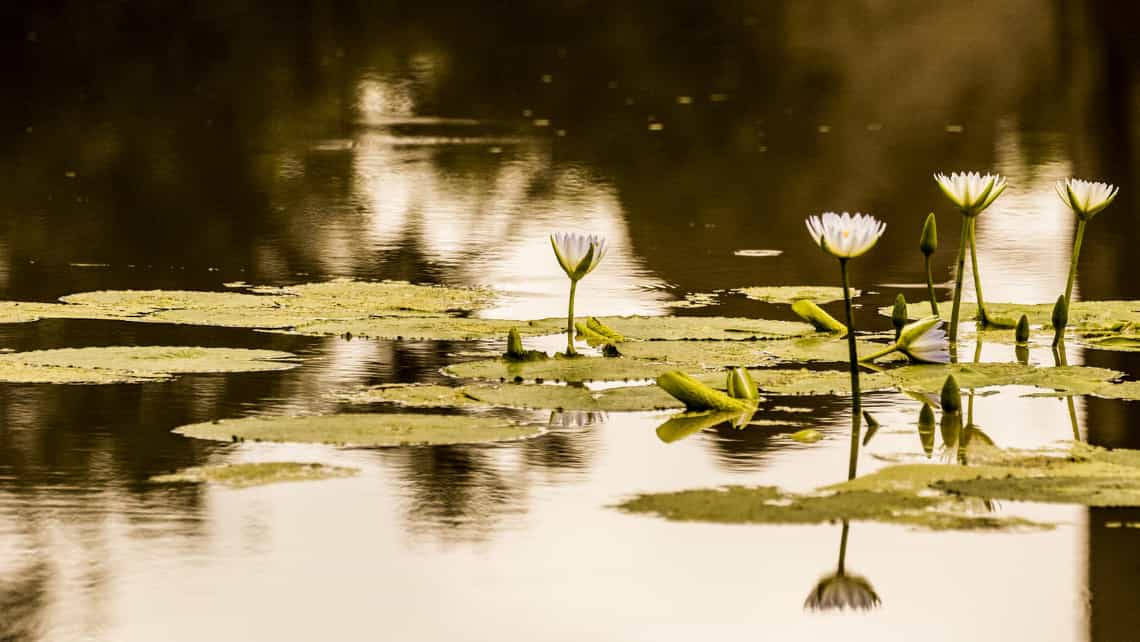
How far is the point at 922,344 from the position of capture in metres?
5.28

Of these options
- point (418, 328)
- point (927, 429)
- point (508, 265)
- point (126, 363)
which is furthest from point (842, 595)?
point (508, 265)

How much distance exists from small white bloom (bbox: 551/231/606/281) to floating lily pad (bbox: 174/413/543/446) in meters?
0.85

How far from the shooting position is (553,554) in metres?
3.71

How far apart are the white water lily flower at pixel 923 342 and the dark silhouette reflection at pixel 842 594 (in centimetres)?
175

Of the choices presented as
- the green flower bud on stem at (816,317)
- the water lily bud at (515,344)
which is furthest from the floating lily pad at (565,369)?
the green flower bud on stem at (816,317)

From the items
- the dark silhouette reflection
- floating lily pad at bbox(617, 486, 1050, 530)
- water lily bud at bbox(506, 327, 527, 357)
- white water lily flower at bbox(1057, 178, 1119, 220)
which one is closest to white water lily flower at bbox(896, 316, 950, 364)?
white water lily flower at bbox(1057, 178, 1119, 220)

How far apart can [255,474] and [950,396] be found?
1.59 meters

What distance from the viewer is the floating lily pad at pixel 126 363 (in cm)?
505

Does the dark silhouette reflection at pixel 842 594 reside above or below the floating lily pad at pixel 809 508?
below

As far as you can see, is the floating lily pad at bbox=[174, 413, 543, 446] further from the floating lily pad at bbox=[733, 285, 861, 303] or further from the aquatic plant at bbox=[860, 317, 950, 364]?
the floating lily pad at bbox=[733, 285, 861, 303]

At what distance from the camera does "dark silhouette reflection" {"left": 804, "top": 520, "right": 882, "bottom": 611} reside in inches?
135

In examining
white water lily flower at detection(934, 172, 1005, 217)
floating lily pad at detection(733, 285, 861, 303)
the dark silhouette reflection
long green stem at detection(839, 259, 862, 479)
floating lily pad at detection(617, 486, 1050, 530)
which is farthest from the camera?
floating lily pad at detection(733, 285, 861, 303)

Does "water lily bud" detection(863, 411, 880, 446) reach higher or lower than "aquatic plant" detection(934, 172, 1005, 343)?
lower

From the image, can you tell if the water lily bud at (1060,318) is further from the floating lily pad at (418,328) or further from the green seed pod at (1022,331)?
the floating lily pad at (418,328)
